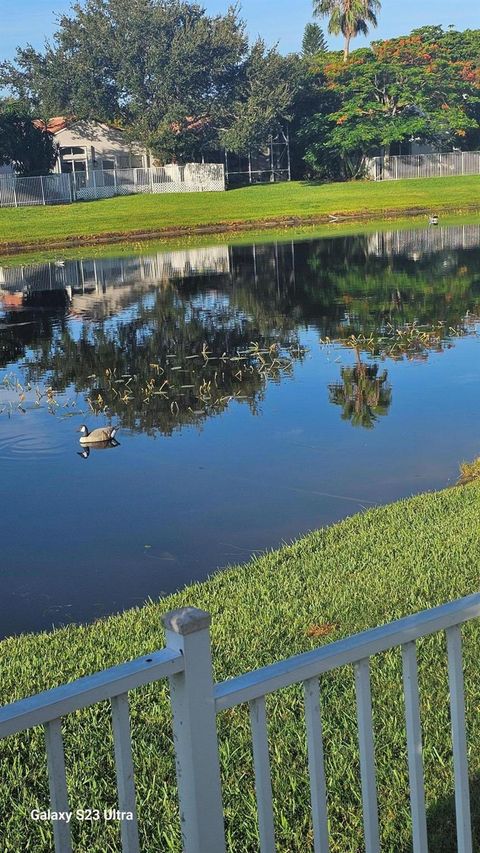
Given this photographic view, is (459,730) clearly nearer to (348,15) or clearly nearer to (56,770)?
(56,770)

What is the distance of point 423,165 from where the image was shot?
253 ft

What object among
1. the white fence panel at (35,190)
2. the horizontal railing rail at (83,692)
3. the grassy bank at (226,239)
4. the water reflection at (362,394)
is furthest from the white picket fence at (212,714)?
the white fence panel at (35,190)

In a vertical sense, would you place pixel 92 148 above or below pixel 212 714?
above

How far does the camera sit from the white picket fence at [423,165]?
247 ft

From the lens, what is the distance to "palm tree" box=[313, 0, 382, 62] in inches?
3541

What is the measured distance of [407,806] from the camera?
182 inches

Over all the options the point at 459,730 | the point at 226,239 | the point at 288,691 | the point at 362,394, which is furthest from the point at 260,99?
the point at 459,730

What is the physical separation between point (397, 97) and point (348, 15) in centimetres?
1862

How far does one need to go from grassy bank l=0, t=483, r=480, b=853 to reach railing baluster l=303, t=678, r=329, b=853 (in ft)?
5.26

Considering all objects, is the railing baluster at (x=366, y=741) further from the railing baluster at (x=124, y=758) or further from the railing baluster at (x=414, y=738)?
the railing baluster at (x=124, y=758)

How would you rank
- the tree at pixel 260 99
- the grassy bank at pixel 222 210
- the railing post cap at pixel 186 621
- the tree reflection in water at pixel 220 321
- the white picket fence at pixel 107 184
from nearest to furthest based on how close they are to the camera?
the railing post cap at pixel 186 621 < the tree reflection in water at pixel 220 321 < the grassy bank at pixel 222 210 < the white picket fence at pixel 107 184 < the tree at pixel 260 99

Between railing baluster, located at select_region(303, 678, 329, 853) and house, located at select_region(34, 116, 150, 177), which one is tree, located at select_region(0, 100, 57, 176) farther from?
railing baluster, located at select_region(303, 678, 329, 853)

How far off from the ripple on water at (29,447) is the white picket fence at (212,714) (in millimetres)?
10085

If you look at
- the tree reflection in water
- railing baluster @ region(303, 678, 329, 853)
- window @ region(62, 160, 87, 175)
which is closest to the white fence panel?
window @ region(62, 160, 87, 175)
